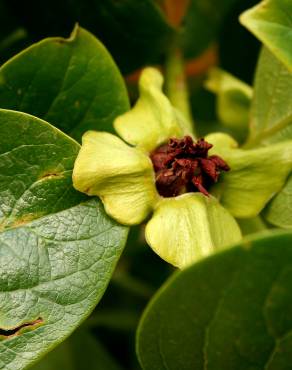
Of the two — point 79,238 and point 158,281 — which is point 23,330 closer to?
point 79,238

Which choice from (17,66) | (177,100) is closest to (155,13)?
(177,100)

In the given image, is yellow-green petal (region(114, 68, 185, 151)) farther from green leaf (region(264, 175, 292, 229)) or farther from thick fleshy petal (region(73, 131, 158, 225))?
green leaf (region(264, 175, 292, 229))

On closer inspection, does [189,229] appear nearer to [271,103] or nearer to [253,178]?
[253,178]

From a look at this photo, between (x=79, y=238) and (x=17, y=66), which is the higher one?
(x=17, y=66)

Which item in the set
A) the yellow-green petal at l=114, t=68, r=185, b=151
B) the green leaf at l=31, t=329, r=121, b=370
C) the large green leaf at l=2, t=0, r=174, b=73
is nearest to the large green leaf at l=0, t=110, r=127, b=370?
the yellow-green petal at l=114, t=68, r=185, b=151

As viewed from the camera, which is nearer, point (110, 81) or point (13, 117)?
point (13, 117)

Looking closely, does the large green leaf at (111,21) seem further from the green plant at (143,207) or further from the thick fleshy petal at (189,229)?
the thick fleshy petal at (189,229)
